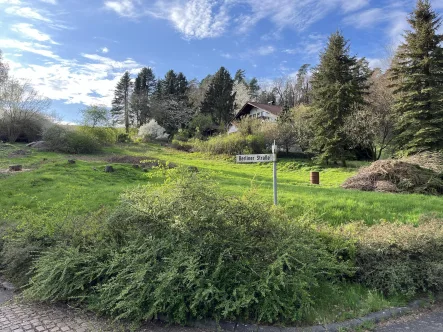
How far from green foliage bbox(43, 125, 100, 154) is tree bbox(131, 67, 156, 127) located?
71.6 ft

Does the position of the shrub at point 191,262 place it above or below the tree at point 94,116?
below

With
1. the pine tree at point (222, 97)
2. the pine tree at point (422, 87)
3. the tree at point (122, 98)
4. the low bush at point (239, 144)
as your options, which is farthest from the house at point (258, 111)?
the tree at point (122, 98)

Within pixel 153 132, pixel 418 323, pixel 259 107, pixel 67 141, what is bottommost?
pixel 418 323

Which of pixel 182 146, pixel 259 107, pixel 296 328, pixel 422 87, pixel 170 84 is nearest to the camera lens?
pixel 296 328

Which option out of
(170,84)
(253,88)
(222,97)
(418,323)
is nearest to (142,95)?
(170,84)

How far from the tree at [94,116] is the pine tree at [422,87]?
27.4 m

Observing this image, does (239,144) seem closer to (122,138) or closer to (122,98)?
(122,138)

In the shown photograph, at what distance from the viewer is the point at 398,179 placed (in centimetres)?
1063

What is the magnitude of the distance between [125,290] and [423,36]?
20.1m

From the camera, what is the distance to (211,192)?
407 cm

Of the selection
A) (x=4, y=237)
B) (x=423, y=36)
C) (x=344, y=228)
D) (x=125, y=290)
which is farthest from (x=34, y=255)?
(x=423, y=36)

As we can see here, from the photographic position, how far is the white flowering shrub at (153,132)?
37972 mm

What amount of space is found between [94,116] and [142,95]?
15.5 m

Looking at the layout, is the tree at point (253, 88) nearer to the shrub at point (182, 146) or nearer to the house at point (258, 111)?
the house at point (258, 111)
